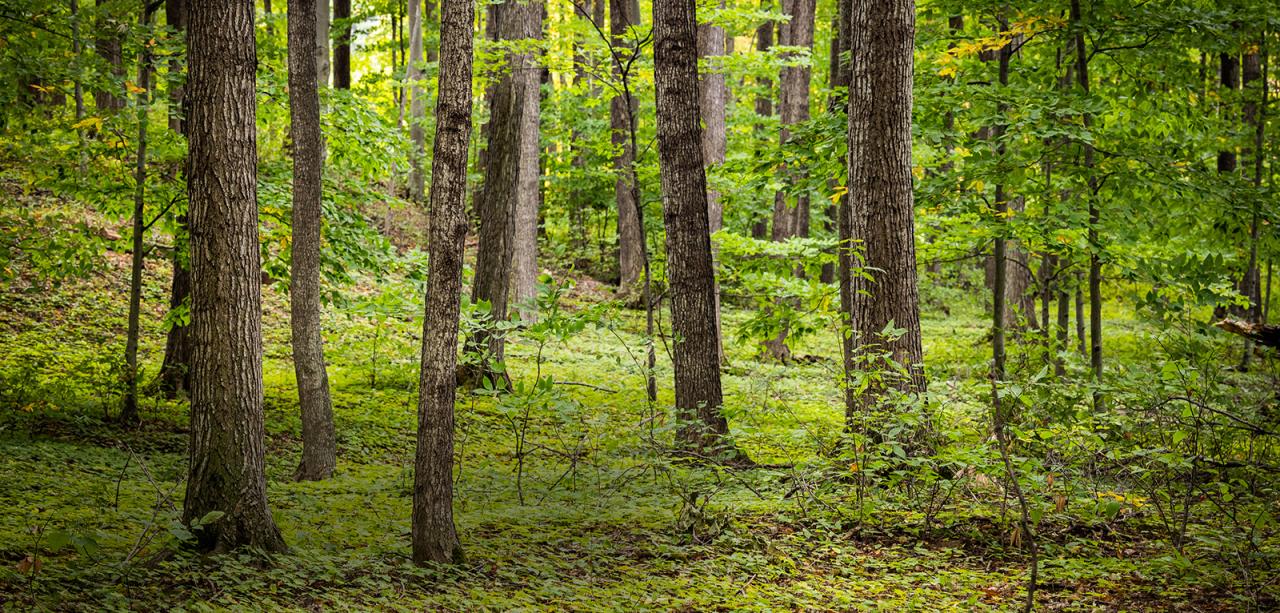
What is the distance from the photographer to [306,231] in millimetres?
7449

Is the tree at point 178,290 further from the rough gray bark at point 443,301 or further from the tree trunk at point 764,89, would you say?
the tree trunk at point 764,89

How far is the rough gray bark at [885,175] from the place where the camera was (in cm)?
697

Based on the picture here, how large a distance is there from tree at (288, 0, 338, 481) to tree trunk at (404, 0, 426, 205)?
12.6m

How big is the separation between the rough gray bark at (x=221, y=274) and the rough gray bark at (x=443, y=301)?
1004 mm

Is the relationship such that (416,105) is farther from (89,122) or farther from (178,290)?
(89,122)

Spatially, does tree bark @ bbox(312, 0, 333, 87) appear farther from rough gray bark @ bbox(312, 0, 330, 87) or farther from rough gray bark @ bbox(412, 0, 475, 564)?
rough gray bark @ bbox(412, 0, 475, 564)

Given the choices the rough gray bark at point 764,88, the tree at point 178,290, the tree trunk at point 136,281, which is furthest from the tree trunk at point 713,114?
the tree trunk at point 136,281

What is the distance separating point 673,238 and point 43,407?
6.53m

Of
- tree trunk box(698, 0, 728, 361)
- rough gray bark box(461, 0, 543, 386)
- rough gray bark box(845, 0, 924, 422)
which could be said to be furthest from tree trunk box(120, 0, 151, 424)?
tree trunk box(698, 0, 728, 361)

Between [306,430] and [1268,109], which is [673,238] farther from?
[1268,109]

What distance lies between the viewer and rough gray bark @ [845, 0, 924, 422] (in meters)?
6.97

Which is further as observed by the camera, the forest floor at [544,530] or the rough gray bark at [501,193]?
the rough gray bark at [501,193]

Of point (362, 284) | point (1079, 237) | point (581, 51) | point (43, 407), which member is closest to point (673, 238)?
point (581, 51)

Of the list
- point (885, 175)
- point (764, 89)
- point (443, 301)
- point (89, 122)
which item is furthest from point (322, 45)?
point (764, 89)
